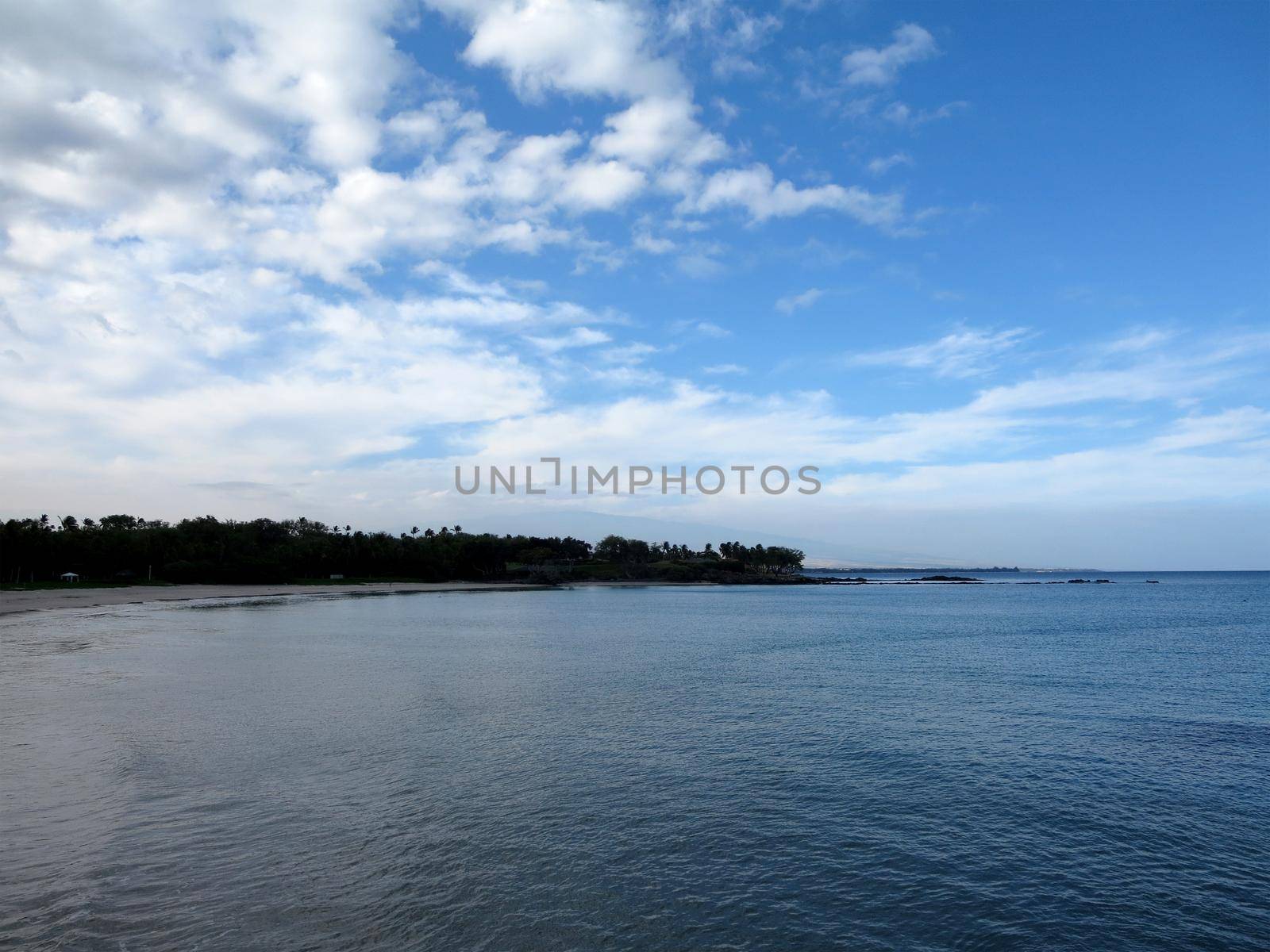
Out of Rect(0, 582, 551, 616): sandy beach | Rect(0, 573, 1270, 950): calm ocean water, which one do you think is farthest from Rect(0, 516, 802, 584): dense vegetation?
Rect(0, 573, 1270, 950): calm ocean water

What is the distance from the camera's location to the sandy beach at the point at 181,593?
239 feet

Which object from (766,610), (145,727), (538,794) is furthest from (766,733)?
(766,610)

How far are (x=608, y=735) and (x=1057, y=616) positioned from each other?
72647mm

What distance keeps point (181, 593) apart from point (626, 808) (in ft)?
339

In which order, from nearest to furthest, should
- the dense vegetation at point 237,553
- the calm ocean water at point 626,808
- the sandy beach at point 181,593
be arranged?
the calm ocean water at point 626,808, the sandy beach at point 181,593, the dense vegetation at point 237,553

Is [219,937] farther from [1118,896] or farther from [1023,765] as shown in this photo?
[1023,765]

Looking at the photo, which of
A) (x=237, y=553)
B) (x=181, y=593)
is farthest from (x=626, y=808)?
(x=237, y=553)

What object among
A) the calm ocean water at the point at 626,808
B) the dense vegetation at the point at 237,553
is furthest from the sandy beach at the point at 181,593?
the calm ocean water at the point at 626,808

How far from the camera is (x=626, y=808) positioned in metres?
15.5

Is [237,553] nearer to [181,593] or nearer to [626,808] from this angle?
[181,593]

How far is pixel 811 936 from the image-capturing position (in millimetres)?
10516

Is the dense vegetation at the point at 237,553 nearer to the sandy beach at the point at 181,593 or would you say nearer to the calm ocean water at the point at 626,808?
the sandy beach at the point at 181,593

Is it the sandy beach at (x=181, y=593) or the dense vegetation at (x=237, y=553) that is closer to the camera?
the sandy beach at (x=181, y=593)

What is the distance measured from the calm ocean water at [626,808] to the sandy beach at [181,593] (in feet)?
151
